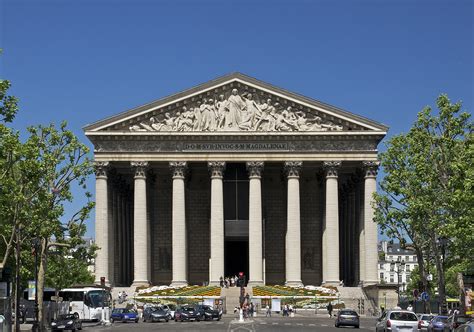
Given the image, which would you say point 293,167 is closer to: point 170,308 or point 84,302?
point 170,308

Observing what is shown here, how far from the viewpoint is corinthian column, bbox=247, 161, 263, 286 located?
105 m

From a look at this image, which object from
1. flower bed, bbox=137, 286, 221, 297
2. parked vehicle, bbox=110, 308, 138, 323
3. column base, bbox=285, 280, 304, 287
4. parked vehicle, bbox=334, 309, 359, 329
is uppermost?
column base, bbox=285, 280, 304, 287

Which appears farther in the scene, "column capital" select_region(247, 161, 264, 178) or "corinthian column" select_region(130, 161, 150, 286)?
"column capital" select_region(247, 161, 264, 178)

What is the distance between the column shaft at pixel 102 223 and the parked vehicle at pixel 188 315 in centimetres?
2070

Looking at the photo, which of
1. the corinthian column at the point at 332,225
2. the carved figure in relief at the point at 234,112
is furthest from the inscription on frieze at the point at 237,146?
the corinthian column at the point at 332,225

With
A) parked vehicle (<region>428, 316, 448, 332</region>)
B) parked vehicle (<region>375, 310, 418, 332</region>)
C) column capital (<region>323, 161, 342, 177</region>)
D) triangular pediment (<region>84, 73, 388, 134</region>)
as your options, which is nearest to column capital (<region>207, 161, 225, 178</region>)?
triangular pediment (<region>84, 73, 388, 134</region>)

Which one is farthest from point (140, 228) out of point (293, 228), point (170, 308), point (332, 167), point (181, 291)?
point (332, 167)

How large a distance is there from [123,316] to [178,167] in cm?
2460

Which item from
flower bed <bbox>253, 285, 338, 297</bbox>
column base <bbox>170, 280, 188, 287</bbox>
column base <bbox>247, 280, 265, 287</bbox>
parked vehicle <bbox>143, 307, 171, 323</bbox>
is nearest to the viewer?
parked vehicle <bbox>143, 307, 171, 323</bbox>

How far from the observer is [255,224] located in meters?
106

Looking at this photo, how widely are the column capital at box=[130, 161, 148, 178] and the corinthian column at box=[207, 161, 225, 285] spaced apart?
678 centimetres

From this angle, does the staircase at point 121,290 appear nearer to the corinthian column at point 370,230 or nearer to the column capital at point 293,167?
the column capital at point 293,167

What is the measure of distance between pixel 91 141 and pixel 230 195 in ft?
56.7

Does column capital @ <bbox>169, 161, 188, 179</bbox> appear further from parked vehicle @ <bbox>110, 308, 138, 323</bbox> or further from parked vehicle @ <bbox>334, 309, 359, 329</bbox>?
parked vehicle @ <bbox>334, 309, 359, 329</bbox>
